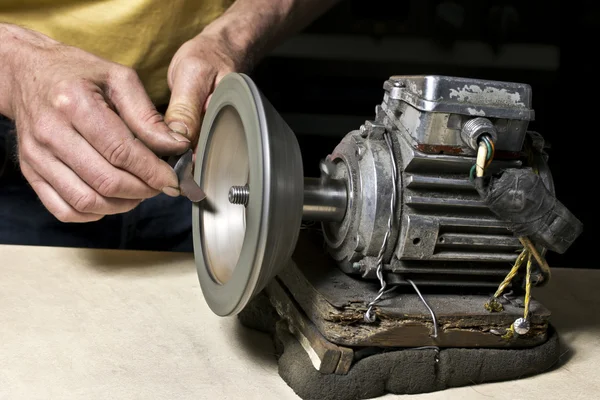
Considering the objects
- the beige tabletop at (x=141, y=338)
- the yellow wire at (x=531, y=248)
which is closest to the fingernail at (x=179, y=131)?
the beige tabletop at (x=141, y=338)

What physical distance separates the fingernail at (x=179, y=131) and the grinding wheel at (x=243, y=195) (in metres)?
0.03

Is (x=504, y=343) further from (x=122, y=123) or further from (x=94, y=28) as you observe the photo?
(x=94, y=28)

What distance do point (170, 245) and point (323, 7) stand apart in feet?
2.23

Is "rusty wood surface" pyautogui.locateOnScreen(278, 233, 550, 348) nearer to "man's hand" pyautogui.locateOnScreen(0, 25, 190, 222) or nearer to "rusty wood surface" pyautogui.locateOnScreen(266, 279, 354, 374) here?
"rusty wood surface" pyautogui.locateOnScreen(266, 279, 354, 374)

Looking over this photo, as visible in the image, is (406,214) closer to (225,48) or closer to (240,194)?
(240,194)

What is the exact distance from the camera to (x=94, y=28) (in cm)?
154

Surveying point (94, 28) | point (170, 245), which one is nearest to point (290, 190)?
point (94, 28)

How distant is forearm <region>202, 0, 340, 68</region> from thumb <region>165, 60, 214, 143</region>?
0.56ft

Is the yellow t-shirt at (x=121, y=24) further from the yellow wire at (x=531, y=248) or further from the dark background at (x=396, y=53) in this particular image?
the yellow wire at (x=531, y=248)

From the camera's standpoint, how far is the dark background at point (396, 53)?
2395mm

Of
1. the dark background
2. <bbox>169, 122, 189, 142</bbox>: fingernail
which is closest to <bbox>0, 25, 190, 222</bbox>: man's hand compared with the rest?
<bbox>169, 122, 189, 142</bbox>: fingernail

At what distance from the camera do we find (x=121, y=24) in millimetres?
1545

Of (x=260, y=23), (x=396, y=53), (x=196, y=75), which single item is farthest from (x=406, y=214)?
(x=396, y=53)

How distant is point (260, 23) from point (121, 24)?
0.30 meters
